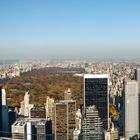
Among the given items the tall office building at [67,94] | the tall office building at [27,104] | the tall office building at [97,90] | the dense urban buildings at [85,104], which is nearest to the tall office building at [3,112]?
the dense urban buildings at [85,104]

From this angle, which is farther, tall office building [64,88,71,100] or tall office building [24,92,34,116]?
tall office building [64,88,71,100]

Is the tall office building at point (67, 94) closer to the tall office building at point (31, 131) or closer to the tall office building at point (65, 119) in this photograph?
the tall office building at point (65, 119)

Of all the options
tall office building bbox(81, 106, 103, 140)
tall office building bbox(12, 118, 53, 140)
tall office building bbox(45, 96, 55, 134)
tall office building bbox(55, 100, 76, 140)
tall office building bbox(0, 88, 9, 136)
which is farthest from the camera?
tall office building bbox(45, 96, 55, 134)

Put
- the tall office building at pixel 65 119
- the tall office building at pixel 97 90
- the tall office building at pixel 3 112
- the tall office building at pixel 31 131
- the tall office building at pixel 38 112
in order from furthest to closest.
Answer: the tall office building at pixel 97 90
the tall office building at pixel 38 112
the tall office building at pixel 3 112
the tall office building at pixel 65 119
the tall office building at pixel 31 131

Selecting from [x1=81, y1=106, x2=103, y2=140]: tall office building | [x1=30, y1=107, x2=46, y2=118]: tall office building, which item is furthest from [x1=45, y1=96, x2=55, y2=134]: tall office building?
[x1=81, y1=106, x2=103, y2=140]: tall office building

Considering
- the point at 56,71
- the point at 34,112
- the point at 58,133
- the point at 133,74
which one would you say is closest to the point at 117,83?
the point at 133,74

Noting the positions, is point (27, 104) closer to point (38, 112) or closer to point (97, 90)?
point (38, 112)

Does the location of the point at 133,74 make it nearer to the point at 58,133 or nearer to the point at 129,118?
the point at 129,118

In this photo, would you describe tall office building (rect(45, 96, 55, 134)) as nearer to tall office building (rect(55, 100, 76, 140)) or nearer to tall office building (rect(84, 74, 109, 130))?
tall office building (rect(55, 100, 76, 140))
